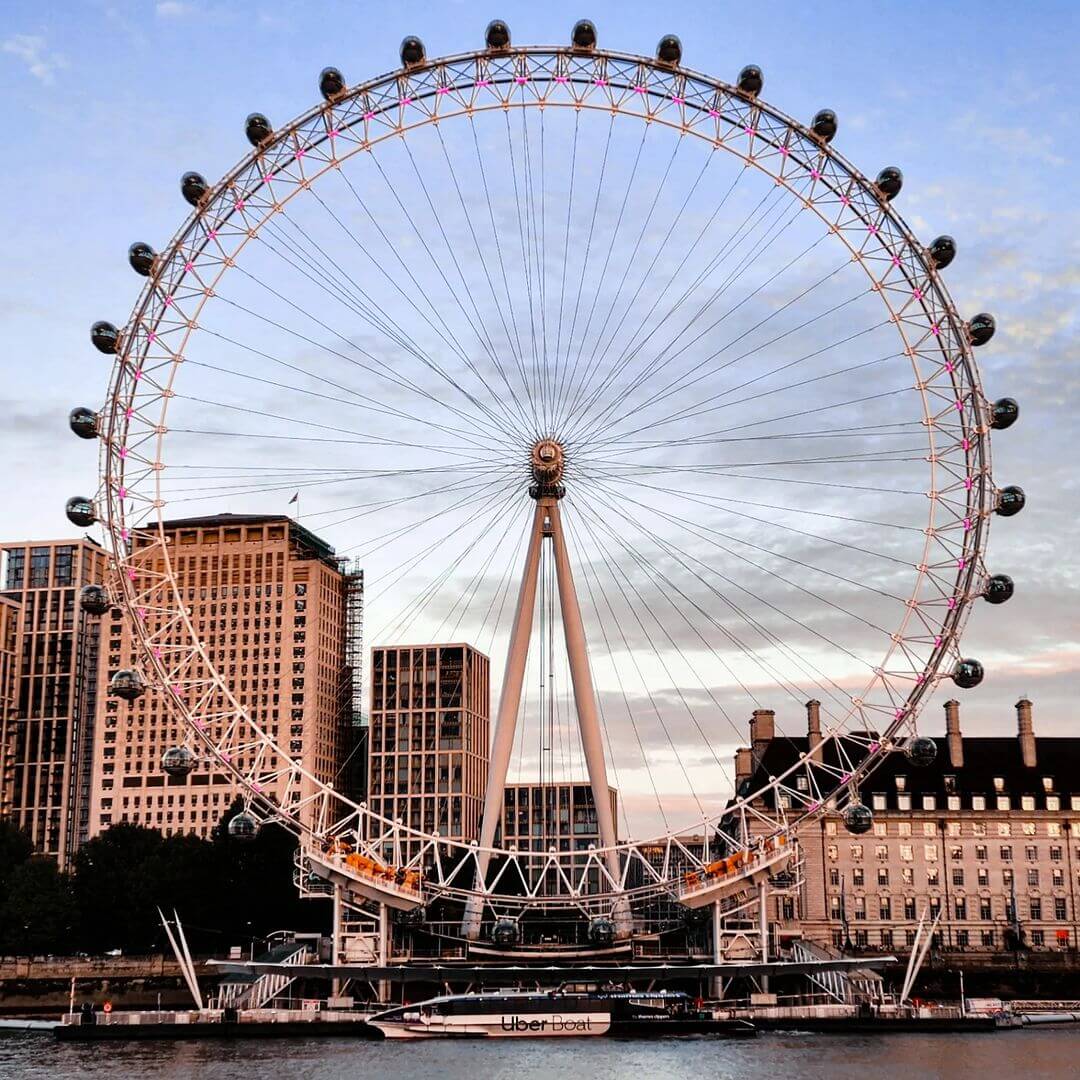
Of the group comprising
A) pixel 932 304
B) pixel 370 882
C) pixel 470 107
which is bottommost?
Result: pixel 370 882

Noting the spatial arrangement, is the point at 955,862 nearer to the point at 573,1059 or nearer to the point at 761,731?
the point at 761,731

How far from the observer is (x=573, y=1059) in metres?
71.6

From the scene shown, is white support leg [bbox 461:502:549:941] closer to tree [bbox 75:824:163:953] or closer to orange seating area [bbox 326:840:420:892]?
orange seating area [bbox 326:840:420:892]

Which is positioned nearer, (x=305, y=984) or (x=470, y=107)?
(x=470, y=107)

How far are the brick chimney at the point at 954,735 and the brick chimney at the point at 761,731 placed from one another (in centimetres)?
1566

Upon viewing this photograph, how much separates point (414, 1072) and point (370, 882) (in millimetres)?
21720

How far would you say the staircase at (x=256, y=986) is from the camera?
8806cm

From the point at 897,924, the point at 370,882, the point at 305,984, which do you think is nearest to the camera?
the point at 370,882

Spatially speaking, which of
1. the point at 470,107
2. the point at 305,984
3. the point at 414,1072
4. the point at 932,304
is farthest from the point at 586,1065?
the point at 470,107

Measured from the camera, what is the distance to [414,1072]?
6544cm

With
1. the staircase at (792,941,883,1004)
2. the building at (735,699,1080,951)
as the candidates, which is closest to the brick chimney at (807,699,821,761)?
the building at (735,699,1080,951)

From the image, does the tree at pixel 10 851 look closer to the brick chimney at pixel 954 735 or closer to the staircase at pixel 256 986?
the staircase at pixel 256 986

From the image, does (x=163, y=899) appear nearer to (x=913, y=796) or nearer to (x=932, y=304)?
(x=913, y=796)

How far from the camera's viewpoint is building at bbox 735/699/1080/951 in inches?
4840
